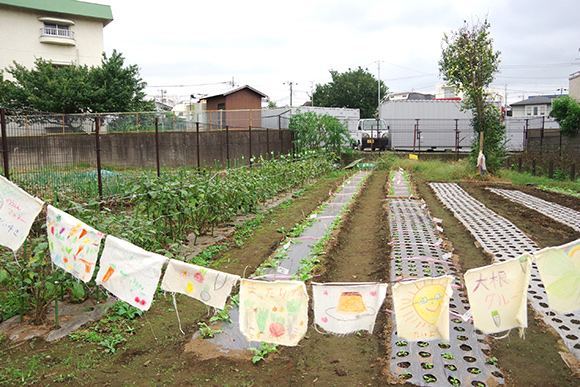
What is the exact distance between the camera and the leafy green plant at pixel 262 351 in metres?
3.43

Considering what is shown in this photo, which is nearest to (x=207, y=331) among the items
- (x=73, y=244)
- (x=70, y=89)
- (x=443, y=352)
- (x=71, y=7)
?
(x=73, y=244)

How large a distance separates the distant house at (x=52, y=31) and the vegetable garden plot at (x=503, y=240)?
26.8 meters

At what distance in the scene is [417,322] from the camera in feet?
9.44

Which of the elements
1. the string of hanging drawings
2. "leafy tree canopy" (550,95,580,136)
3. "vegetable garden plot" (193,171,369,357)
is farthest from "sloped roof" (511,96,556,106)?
the string of hanging drawings

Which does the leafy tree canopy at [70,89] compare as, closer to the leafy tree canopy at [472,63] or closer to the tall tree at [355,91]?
the leafy tree canopy at [472,63]

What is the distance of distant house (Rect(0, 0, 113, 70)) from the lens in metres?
27.6

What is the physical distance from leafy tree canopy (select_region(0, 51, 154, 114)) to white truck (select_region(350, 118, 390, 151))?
524 inches

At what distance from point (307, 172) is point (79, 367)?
11.0 metres

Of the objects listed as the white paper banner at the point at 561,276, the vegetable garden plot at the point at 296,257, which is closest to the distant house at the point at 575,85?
the vegetable garden plot at the point at 296,257

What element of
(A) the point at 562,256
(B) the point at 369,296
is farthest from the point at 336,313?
(A) the point at 562,256

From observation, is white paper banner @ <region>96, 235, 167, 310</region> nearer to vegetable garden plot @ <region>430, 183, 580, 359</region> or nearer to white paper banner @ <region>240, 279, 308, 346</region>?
white paper banner @ <region>240, 279, 308, 346</region>

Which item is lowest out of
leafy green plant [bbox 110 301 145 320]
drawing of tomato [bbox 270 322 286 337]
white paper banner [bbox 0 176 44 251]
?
leafy green plant [bbox 110 301 145 320]

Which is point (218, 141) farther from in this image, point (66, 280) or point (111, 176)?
point (66, 280)

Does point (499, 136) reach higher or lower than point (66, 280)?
higher
